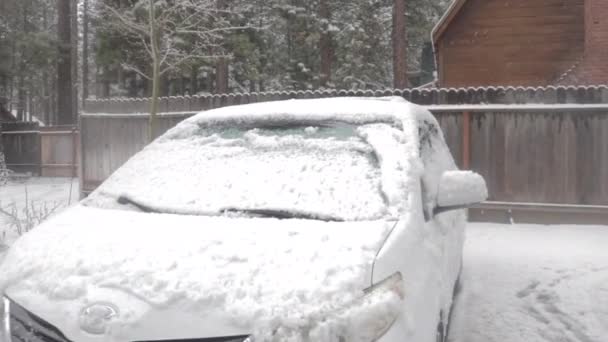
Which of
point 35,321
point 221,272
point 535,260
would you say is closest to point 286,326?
point 221,272

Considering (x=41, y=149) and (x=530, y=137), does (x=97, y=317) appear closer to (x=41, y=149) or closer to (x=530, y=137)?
(x=530, y=137)

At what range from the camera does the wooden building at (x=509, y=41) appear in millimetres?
14719

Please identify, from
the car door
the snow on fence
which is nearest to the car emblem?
the car door

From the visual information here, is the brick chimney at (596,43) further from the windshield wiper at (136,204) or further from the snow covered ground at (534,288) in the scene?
the windshield wiper at (136,204)

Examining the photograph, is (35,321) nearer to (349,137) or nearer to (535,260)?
(349,137)

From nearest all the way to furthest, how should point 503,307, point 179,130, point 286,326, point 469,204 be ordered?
point 286,326, point 469,204, point 179,130, point 503,307

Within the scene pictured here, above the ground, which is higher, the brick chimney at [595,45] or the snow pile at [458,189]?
the brick chimney at [595,45]

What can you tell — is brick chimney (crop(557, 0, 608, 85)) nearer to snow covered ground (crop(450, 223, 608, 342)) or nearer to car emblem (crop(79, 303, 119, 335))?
snow covered ground (crop(450, 223, 608, 342))

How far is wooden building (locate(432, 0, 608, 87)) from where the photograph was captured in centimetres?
1472

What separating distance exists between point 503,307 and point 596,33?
9.45 meters

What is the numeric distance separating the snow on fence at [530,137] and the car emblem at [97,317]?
7.31 metres

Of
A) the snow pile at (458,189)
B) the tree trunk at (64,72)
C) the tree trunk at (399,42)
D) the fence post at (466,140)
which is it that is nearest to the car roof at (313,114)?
the snow pile at (458,189)

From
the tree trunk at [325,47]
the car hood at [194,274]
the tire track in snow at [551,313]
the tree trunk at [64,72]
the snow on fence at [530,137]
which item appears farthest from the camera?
the tree trunk at [64,72]

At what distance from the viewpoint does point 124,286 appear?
221 cm
